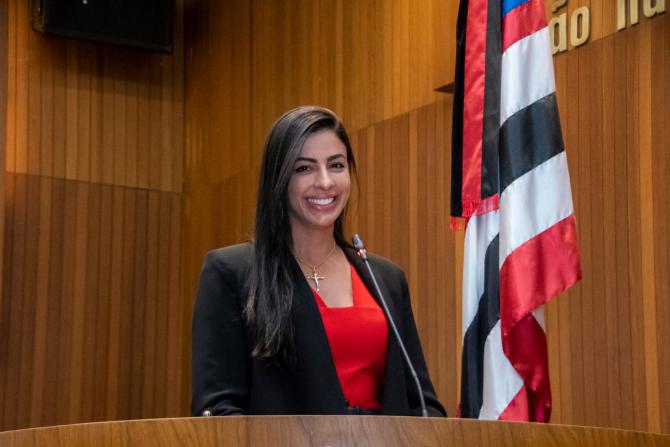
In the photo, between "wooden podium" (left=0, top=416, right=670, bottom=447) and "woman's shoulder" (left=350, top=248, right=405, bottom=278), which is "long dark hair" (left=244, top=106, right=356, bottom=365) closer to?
"woman's shoulder" (left=350, top=248, right=405, bottom=278)

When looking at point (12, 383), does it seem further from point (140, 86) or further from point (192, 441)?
point (192, 441)

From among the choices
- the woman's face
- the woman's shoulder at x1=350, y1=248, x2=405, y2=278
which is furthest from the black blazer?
the woman's shoulder at x1=350, y1=248, x2=405, y2=278

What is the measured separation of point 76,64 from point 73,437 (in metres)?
6.27

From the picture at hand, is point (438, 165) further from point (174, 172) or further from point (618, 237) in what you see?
point (174, 172)

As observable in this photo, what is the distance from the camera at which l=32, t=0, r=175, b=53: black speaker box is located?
23.4 ft

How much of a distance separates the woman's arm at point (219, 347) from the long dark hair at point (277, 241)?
0.13 feet

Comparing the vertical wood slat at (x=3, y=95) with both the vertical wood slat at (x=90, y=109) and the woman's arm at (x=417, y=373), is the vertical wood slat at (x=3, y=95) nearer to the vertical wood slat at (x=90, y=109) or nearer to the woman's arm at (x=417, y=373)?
the vertical wood slat at (x=90, y=109)

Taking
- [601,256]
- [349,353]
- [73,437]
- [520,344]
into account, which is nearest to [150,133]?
[601,256]

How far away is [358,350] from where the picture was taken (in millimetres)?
2562

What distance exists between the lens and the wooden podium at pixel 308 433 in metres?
1.55

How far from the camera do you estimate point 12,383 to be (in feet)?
22.9

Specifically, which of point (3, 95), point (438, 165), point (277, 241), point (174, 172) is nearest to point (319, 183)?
point (277, 241)

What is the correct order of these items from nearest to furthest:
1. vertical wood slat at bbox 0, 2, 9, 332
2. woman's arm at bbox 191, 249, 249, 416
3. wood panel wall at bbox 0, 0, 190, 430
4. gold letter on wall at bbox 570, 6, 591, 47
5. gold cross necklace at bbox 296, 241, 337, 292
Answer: woman's arm at bbox 191, 249, 249, 416, gold cross necklace at bbox 296, 241, 337, 292, gold letter on wall at bbox 570, 6, 591, 47, vertical wood slat at bbox 0, 2, 9, 332, wood panel wall at bbox 0, 0, 190, 430

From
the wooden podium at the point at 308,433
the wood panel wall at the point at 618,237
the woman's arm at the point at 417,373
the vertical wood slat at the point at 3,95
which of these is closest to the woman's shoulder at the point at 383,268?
the woman's arm at the point at 417,373
